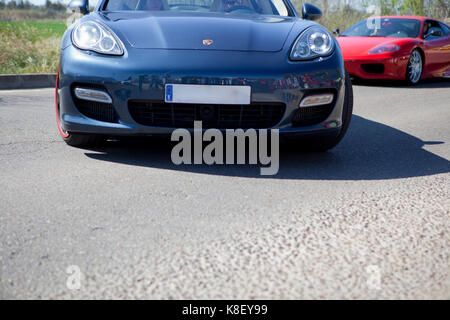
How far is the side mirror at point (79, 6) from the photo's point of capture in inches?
177

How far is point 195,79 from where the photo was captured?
3.20 meters

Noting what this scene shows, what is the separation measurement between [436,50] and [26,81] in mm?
6732

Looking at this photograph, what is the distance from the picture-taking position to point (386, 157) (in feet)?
12.5

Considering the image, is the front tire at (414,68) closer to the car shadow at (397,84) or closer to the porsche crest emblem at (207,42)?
the car shadow at (397,84)

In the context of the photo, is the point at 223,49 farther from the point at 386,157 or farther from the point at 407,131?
the point at 407,131

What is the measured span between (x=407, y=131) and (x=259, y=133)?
207 cm

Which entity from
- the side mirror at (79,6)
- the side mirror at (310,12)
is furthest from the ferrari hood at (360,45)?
the side mirror at (79,6)

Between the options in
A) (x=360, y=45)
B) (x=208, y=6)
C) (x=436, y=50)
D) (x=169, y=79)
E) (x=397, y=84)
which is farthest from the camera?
(x=436, y=50)

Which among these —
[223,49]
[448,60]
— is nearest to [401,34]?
[448,60]

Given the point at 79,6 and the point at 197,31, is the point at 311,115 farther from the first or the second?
the point at 79,6

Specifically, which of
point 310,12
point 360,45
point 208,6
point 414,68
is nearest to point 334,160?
point 310,12

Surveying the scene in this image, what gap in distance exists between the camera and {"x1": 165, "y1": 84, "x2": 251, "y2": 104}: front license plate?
319 centimetres

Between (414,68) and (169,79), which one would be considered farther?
(414,68)

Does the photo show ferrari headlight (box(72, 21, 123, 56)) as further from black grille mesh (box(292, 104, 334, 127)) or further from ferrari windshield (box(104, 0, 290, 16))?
black grille mesh (box(292, 104, 334, 127))
